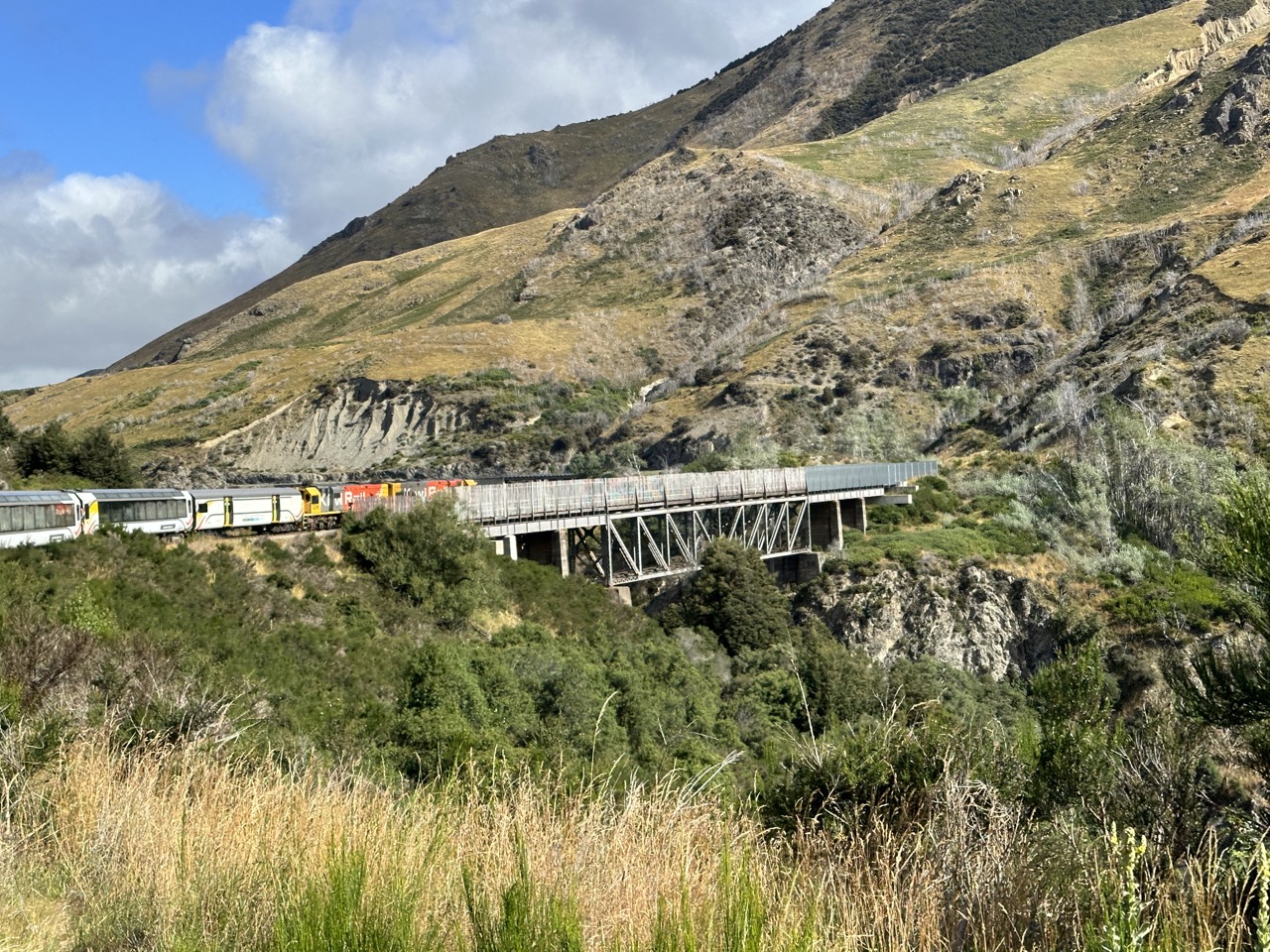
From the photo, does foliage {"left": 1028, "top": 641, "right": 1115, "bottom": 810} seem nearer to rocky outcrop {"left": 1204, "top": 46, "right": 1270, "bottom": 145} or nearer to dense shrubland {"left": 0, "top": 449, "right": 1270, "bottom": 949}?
dense shrubland {"left": 0, "top": 449, "right": 1270, "bottom": 949}

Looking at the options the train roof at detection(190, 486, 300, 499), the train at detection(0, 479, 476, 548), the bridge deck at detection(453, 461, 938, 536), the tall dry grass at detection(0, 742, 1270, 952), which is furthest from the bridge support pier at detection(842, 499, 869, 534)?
the tall dry grass at detection(0, 742, 1270, 952)

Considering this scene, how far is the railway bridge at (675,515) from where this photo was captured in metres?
38.2

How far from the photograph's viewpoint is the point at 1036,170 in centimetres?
11094

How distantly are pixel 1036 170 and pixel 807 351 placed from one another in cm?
4325

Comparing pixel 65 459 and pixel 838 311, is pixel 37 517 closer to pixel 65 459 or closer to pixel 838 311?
pixel 65 459

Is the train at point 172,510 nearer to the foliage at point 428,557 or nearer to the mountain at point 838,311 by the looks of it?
the foliage at point 428,557

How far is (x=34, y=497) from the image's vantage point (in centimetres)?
2534

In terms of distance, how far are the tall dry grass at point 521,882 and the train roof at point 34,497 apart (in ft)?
65.9

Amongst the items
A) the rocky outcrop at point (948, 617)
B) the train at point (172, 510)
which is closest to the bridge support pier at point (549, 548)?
the train at point (172, 510)

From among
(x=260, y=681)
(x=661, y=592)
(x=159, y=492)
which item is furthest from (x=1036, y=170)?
(x=260, y=681)

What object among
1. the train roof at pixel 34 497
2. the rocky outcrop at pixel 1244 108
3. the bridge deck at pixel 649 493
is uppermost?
the rocky outcrop at pixel 1244 108

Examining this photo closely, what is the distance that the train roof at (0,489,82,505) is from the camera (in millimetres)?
24641

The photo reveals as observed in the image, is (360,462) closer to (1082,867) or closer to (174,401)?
(174,401)

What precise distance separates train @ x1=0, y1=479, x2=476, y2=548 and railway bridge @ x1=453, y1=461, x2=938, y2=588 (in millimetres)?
3960
